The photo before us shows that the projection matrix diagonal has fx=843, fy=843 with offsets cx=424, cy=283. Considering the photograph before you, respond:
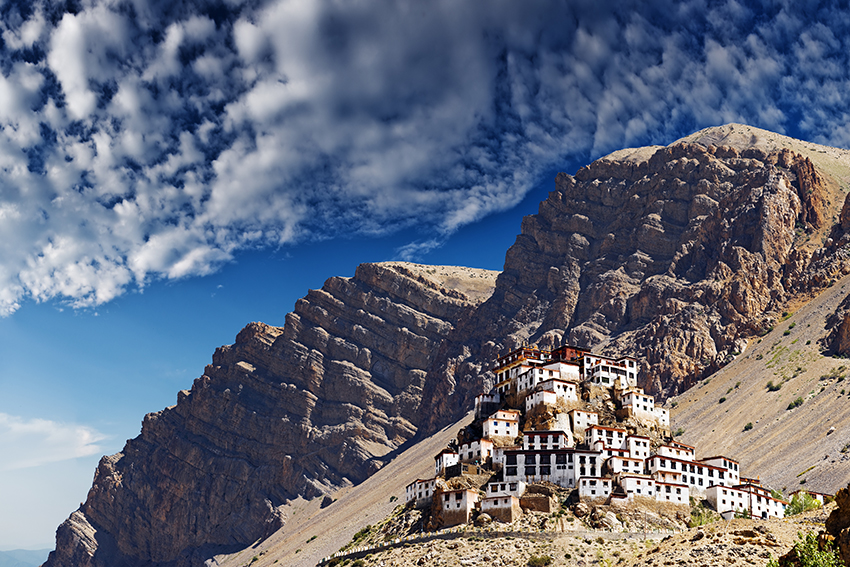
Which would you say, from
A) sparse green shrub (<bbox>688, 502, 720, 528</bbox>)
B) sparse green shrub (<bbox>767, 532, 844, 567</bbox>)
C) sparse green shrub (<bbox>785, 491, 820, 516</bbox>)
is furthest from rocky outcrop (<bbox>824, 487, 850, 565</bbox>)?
sparse green shrub (<bbox>785, 491, 820, 516</bbox>)

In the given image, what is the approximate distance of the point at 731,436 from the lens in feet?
461

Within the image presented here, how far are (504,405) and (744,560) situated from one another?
61.1 m

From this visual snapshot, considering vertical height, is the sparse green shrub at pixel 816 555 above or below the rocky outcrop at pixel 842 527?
below

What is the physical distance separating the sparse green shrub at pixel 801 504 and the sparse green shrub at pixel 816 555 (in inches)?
2304

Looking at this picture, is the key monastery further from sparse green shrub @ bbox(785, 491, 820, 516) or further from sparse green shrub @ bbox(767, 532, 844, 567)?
sparse green shrub @ bbox(767, 532, 844, 567)

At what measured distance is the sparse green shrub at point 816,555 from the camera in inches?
1352

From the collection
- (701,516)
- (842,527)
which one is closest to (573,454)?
(701,516)

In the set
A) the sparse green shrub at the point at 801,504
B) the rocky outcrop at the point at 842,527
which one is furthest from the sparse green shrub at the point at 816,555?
the sparse green shrub at the point at 801,504

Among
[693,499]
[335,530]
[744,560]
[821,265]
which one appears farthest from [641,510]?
[821,265]

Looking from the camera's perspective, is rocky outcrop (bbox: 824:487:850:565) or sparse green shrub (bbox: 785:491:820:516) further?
sparse green shrub (bbox: 785:491:820:516)

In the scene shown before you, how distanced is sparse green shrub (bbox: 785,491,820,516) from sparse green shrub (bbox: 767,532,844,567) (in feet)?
192

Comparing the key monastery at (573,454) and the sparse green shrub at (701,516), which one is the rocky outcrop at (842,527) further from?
the sparse green shrub at (701,516)

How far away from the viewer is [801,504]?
90062 millimetres

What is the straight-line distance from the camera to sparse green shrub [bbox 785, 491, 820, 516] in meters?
89.4
